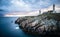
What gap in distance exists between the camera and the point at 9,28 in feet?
11.2

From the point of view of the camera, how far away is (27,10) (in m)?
3.49

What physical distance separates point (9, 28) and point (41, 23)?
0.90 m

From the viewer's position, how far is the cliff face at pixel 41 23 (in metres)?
3.32

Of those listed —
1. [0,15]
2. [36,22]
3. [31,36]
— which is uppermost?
[0,15]

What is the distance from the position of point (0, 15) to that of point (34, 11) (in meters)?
0.98

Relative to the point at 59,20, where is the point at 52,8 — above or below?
above

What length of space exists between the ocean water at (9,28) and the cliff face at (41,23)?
12 centimetres

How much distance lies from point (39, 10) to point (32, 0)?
1.15ft

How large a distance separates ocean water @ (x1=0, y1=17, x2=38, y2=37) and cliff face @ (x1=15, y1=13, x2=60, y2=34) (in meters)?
0.12

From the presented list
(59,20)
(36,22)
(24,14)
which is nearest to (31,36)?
(36,22)

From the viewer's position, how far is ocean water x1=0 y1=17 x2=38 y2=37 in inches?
133

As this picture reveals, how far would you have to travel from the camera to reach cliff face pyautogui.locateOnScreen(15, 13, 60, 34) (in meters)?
3.32

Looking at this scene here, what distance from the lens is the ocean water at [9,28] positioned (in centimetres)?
338

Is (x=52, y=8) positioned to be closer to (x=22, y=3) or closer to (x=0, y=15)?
(x=22, y=3)
